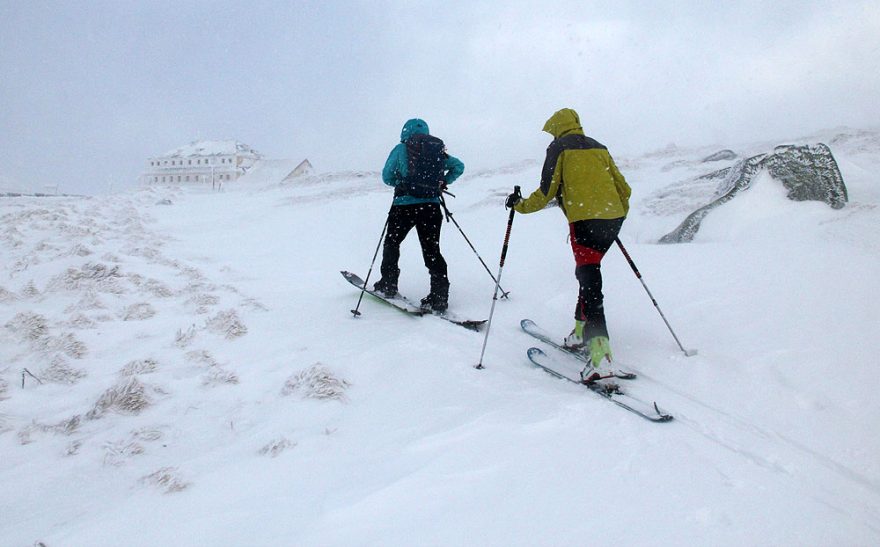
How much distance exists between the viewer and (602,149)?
15.6 feet

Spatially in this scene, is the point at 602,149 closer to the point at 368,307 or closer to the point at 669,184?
the point at 368,307

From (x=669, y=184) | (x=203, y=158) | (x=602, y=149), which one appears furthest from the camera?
(x=203, y=158)

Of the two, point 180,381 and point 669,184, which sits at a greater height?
point 669,184

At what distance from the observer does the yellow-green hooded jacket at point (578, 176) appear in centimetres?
459

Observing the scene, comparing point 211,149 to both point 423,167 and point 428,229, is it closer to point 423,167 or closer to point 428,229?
point 423,167

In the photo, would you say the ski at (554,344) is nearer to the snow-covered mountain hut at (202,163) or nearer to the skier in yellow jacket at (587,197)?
the skier in yellow jacket at (587,197)

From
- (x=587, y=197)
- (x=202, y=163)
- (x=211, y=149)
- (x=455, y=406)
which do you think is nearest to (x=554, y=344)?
(x=587, y=197)

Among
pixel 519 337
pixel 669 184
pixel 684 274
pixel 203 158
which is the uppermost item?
pixel 203 158

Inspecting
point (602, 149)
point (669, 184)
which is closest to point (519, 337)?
point (602, 149)

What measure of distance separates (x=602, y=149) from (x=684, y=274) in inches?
103

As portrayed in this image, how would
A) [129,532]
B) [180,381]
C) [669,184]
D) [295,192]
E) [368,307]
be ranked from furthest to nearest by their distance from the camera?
[295,192], [669,184], [368,307], [180,381], [129,532]

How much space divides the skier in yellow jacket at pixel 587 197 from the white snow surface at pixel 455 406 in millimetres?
878

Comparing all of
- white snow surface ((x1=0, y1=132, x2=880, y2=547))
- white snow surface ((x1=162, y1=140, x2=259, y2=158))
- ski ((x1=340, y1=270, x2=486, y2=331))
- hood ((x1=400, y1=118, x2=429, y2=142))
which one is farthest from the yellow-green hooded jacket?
white snow surface ((x1=162, y1=140, x2=259, y2=158))

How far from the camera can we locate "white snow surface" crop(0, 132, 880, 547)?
2348 mm
